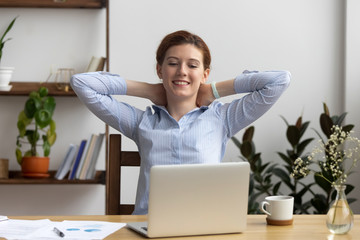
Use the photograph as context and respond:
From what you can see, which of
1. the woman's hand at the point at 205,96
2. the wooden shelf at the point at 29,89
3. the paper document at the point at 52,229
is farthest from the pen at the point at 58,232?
the wooden shelf at the point at 29,89

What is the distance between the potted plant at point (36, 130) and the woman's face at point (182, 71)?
1500 mm

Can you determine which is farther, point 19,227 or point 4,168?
point 4,168

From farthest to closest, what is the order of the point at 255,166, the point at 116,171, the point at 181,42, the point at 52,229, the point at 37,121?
the point at 255,166 < the point at 37,121 < the point at 181,42 < the point at 116,171 < the point at 52,229

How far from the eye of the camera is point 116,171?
2.09 metres

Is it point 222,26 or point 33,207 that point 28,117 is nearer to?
point 33,207

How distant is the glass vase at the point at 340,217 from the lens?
5.23 ft

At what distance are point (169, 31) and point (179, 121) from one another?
5.51 ft

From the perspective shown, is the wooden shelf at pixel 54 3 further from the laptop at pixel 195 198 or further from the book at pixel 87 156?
the laptop at pixel 195 198

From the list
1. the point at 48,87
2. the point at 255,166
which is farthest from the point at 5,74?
the point at 255,166

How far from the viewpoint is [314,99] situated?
3811 mm

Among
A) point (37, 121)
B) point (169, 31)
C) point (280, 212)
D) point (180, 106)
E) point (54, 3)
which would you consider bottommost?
point (280, 212)

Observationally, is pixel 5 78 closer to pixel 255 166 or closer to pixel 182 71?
pixel 255 166

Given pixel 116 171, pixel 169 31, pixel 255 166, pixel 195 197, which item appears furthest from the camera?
pixel 169 31

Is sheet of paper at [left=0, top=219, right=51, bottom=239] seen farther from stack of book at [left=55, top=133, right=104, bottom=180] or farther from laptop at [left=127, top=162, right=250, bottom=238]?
stack of book at [left=55, top=133, right=104, bottom=180]
